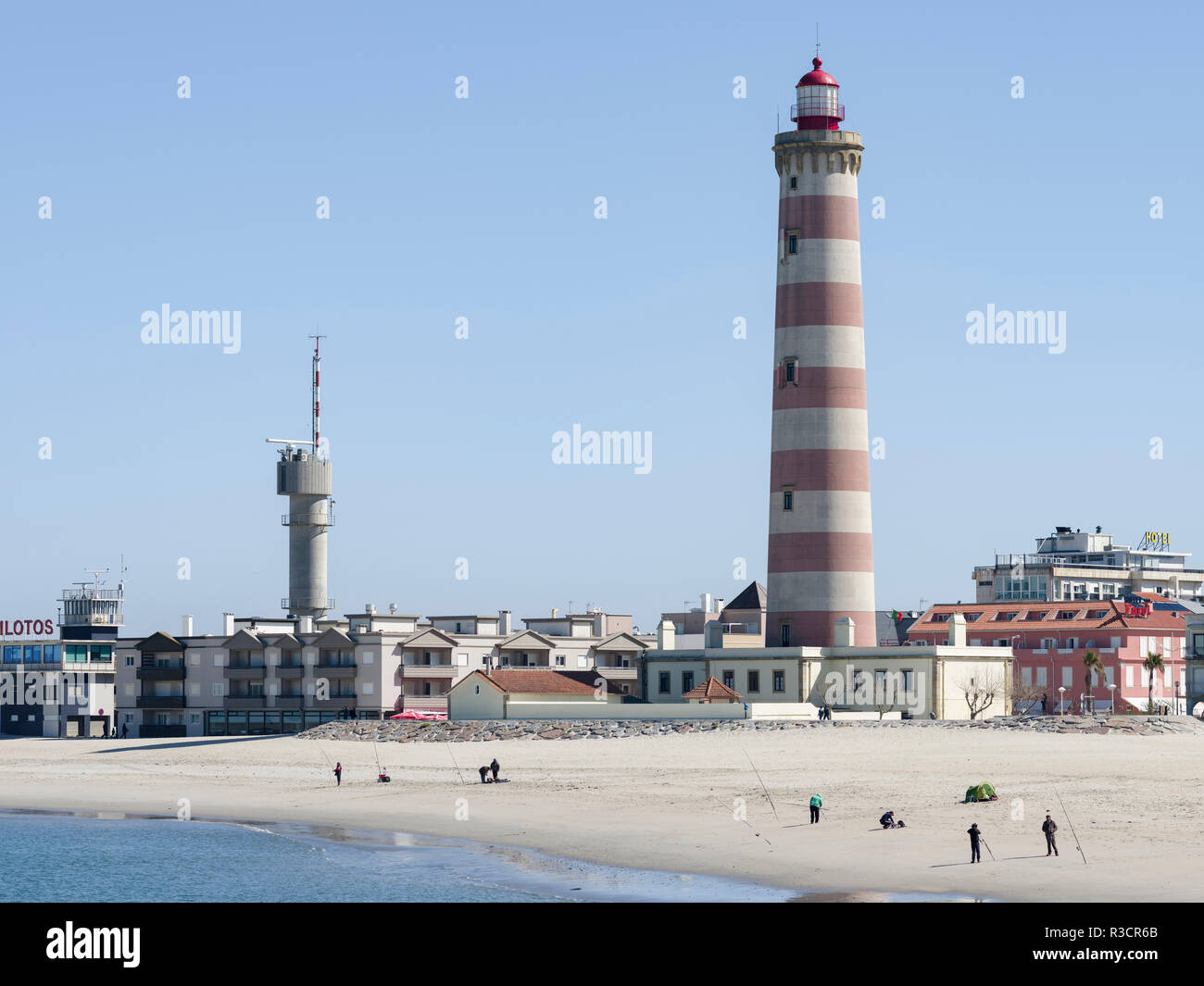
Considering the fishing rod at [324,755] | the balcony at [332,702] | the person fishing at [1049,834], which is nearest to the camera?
the person fishing at [1049,834]

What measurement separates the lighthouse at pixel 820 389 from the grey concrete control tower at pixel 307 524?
49684mm

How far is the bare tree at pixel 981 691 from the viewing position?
9219 centimetres

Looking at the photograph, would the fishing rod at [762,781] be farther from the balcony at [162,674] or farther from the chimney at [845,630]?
the balcony at [162,674]

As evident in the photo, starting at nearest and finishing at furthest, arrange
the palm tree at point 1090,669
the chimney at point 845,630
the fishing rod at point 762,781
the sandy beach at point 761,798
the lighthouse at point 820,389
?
the sandy beach at point 761,798, the fishing rod at point 762,781, the lighthouse at point 820,389, the chimney at point 845,630, the palm tree at point 1090,669

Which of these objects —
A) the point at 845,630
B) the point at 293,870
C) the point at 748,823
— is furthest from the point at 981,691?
the point at 293,870

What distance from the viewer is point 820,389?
88000 millimetres

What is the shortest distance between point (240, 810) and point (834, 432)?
35257 millimetres

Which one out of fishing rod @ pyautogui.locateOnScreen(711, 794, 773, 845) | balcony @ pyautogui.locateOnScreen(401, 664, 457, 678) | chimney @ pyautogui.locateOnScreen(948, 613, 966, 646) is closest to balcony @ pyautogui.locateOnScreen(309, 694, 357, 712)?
balcony @ pyautogui.locateOnScreen(401, 664, 457, 678)

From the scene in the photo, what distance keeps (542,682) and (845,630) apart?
1848 cm

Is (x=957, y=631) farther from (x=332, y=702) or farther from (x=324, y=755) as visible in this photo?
(x=332, y=702)

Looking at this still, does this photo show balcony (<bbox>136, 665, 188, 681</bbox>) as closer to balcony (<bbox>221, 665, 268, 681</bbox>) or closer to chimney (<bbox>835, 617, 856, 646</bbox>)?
balcony (<bbox>221, 665, 268, 681</bbox>)

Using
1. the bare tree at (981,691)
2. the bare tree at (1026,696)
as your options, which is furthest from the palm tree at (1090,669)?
the bare tree at (981,691)
